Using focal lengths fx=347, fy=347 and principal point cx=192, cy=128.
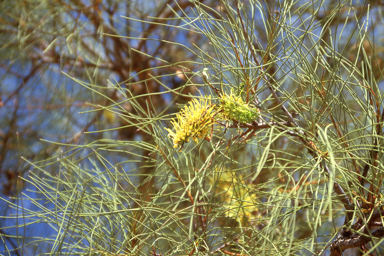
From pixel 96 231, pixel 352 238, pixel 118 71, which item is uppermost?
pixel 118 71

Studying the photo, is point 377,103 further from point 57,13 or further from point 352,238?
point 57,13

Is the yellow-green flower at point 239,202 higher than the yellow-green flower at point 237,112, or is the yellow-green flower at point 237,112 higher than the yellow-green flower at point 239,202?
the yellow-green flower at point 237,112

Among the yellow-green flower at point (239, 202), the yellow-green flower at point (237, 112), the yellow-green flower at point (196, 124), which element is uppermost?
the yellow-green flower at point (237, 112)

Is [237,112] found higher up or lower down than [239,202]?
higher up

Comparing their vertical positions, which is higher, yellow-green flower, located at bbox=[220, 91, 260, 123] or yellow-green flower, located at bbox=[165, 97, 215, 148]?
yellow-green flower, located at bbox=[220, 91, 260, 123]

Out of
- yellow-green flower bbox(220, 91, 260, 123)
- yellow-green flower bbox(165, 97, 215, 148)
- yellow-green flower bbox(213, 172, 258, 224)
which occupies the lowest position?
yellow-green flower bbox(213, 172, 258, 224)

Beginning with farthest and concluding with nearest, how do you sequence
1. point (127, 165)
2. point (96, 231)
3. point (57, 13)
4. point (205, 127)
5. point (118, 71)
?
1. point (127, 165)
2. point (118, 71)
3. point (57, 13)
4. point (96, 231)
5. point (205, 127)

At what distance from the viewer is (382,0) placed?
2.77ft

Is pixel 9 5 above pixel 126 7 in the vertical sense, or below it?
below

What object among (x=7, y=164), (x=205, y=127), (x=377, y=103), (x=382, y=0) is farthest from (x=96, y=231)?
(x=382, y=0)

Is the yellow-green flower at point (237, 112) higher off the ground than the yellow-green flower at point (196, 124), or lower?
higher

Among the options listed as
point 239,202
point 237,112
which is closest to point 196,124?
point 237,112

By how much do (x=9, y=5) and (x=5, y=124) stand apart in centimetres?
32

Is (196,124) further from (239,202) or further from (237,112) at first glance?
(239,202)
